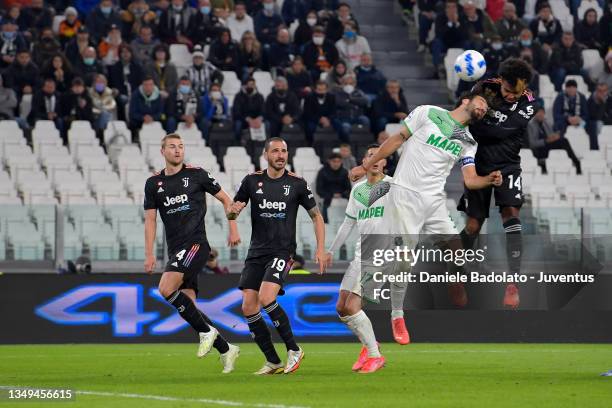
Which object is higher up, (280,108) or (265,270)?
(280,108)

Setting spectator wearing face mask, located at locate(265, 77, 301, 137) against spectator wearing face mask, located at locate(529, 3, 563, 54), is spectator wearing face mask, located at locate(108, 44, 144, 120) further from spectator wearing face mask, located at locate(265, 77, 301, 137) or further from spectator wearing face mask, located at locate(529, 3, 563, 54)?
spectator wearing face mask, located at locate(529, 3, 563, 54)

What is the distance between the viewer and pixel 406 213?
521 inches

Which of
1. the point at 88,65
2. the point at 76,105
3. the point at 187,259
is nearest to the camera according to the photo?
the point at 187,259

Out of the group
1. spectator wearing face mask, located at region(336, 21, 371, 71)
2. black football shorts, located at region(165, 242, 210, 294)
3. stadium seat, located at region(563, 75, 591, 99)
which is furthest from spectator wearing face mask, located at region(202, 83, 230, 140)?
black football shorts, located at region(165, 242, 210, 294)

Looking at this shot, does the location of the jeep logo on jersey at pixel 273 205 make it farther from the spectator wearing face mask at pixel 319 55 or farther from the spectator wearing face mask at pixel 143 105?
the spectator wearing face mask at pixel 319 55

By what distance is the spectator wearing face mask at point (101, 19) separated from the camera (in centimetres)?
2612

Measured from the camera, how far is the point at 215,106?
24.9m

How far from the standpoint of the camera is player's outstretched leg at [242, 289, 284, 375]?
1361cm

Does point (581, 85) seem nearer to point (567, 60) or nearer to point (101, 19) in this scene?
point (567, 60)

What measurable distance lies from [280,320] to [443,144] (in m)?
2.36

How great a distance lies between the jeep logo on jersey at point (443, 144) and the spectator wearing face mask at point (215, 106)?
39.1 ft

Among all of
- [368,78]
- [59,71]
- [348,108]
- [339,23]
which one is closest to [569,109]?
[368,78]

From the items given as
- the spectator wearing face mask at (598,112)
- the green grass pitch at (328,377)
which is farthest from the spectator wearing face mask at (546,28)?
the green grass pitch at (328,377)

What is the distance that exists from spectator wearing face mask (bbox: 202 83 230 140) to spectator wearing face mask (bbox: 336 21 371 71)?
3.15m
